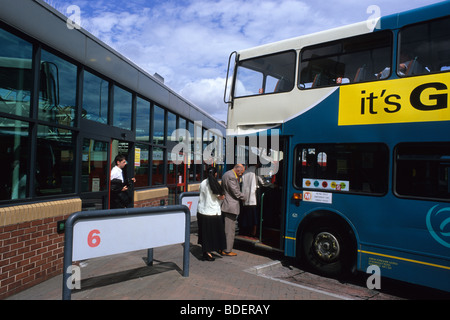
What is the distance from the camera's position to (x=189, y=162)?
1335cm

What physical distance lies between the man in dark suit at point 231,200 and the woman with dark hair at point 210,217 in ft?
1.11

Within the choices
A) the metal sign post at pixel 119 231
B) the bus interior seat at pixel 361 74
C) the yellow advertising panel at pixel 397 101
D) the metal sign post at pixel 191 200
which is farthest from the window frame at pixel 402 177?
the metal sign post at pixel 191 200

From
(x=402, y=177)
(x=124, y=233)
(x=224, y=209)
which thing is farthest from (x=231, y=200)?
(x=402, y=177)

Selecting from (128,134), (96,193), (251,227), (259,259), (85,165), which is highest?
(128,134)

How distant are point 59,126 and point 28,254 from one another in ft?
6.71

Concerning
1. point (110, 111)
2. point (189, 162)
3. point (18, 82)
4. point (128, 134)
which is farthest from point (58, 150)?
point (189, 162)

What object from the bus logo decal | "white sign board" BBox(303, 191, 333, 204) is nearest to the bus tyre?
"white sign board" BBox(303, 191, 333, 204)

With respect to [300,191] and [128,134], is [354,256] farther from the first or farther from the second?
[128,134]

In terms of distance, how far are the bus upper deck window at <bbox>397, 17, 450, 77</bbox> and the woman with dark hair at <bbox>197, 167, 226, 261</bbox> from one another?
11.2ft

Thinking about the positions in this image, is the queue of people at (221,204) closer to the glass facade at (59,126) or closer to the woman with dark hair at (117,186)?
the woman with dark hair at (117,186)

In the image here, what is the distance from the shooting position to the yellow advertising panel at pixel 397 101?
4.51 m

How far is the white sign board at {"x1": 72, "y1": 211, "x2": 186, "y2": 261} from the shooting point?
152 inches

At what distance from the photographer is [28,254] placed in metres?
4.82

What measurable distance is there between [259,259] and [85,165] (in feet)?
12.3
